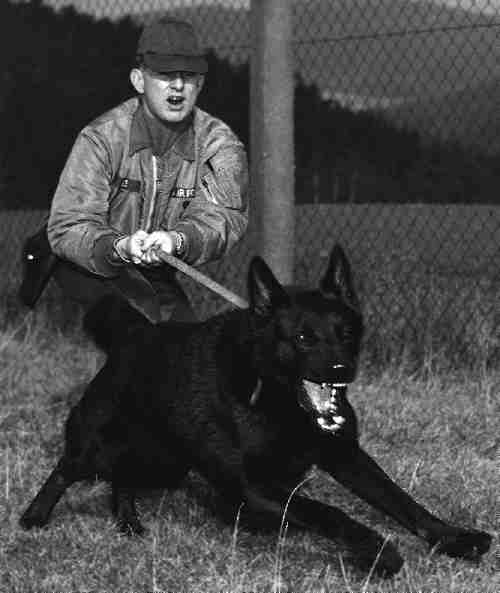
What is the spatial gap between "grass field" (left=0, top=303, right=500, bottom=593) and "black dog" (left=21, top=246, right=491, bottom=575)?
0.14 m

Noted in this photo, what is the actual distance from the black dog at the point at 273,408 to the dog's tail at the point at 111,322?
18 cm

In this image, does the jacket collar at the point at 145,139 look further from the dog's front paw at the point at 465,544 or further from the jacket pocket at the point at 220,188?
the dog's front paw at the point at 465,544

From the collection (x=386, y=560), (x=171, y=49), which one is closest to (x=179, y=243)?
(x=171, y=49)

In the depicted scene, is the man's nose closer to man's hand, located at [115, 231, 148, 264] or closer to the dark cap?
the dark cap

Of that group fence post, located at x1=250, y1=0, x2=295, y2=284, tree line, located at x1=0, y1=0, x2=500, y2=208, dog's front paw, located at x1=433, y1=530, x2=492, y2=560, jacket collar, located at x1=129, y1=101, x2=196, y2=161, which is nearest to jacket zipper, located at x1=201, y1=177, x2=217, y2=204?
jacket collar, located at x1=129, y1=101, x2=196, y2=161

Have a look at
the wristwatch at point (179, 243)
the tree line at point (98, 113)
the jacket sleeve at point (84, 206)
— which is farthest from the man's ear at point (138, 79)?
the tree line at point (98, 113)

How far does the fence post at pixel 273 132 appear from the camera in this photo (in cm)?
500

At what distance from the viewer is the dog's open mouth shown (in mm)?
3057

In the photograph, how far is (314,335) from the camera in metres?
3.01

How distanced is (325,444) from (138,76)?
1.75 metres

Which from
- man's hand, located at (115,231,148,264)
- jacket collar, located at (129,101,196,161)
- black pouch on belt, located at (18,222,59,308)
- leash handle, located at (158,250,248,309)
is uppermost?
jacket collar, located at (129,101,196,161)

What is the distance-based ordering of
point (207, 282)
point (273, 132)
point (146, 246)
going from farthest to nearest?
point (273, 132), point (146, 246), point (207, 282)

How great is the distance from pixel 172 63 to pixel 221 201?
1.91ft

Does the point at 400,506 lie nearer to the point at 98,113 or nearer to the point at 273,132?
the point at 273,132
